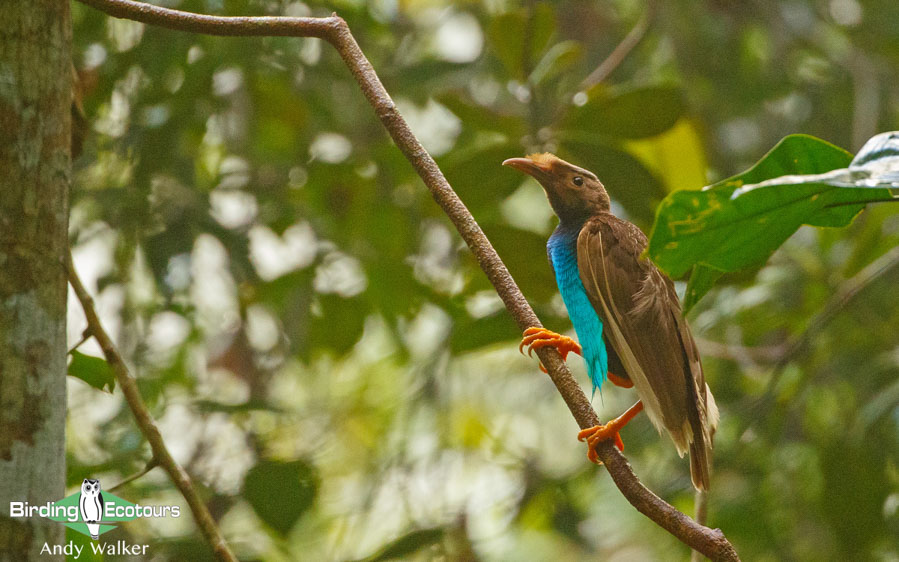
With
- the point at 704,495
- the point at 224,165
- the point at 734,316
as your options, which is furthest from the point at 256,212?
the point at 704,495

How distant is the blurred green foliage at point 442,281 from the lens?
10.5 ft

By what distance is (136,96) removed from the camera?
12.0ft

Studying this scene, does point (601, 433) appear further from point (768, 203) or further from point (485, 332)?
point (485, 332)

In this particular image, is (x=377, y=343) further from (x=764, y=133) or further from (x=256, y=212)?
(x=764, y=133)

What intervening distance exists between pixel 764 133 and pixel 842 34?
0.87 meters

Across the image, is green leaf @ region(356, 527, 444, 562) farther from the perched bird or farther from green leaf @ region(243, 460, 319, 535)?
the perched bird

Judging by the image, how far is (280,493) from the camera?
272 centimetres

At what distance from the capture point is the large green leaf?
1.35 m

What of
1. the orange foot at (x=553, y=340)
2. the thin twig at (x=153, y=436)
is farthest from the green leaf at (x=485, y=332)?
the thin twig at (x=153, y=436)

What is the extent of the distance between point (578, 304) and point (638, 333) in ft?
0.85

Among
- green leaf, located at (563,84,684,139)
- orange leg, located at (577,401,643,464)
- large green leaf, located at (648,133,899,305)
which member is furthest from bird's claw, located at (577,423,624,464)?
green leaf, located at (563,84,684,139)

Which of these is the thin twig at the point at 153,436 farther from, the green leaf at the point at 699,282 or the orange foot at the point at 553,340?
the green leaf at the point at 699,282

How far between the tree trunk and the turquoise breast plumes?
1396mm

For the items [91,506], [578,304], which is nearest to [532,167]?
[578,304]
